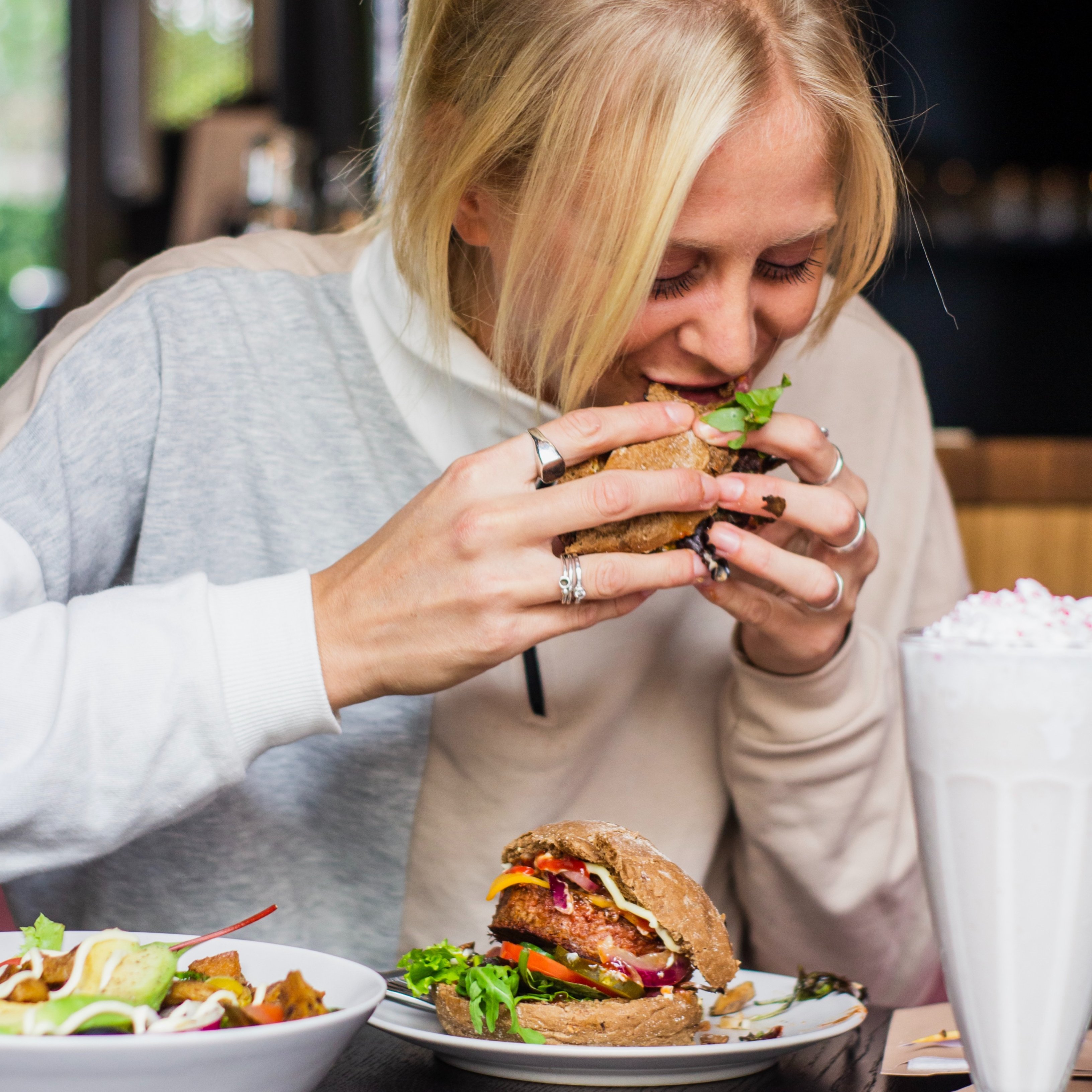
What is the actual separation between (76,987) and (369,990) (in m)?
0.17

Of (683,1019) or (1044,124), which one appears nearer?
(683,1019)

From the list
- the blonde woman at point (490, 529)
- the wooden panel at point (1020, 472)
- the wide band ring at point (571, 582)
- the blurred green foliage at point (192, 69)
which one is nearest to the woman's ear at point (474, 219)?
the blonde woman at point (490, 529)

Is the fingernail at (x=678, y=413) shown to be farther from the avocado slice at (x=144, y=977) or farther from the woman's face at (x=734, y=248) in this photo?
the avocado slice at (x=144, y=977)

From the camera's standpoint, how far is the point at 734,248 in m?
1.11

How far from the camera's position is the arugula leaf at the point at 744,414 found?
1126mm

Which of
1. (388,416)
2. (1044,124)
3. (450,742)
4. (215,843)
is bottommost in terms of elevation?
(215,843)

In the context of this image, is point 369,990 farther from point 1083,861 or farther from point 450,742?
point 450,742

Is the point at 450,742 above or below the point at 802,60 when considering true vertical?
below

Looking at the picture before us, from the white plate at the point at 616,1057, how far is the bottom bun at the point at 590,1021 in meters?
0.02

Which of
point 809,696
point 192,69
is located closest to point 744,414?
point 809,696

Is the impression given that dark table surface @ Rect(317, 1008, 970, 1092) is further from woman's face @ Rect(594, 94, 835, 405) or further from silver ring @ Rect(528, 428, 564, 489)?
woman's face @ Rect(594, 94, 835, 405)

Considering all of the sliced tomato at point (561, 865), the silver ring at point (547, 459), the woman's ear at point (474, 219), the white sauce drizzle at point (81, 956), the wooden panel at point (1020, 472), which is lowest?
the sliced tomato at point (561, 865)

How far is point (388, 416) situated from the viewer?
58.4 inches

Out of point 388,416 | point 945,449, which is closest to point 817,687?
point 388,416
